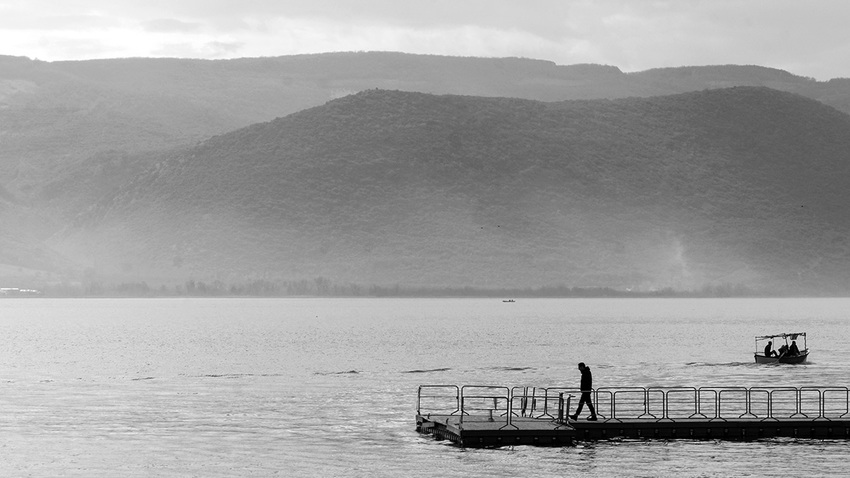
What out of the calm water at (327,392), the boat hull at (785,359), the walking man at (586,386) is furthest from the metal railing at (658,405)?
the boat hull at (785,359)

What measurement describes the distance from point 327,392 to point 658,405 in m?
21.2

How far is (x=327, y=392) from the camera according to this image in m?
82.8

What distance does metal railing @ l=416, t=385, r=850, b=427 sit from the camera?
58.9 metres

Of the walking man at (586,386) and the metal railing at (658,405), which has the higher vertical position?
the walking man at (586,386)

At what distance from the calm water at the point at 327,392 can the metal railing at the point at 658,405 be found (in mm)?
2361

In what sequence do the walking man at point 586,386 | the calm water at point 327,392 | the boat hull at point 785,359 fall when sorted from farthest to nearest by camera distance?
1. the boat hull at point 785,359
2. the walking man at point 586,386
3. the calm water at point 327,392

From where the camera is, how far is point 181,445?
57188 millimetres

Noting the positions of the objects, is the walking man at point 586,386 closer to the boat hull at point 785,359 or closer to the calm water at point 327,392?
the calm water at point 327,392

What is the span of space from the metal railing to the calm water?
7.74 feet

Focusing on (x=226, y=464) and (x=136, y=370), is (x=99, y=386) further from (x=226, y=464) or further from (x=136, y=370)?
(x=226, y=464)

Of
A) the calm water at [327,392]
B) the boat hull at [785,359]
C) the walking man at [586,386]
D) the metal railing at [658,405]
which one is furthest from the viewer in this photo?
the boat hull at [785,359]

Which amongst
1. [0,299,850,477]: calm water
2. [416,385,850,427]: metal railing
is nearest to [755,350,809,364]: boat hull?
[0,299,850,477]: calm water

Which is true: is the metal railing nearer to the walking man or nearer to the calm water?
the walking man

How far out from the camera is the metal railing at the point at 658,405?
58938 millimetres
